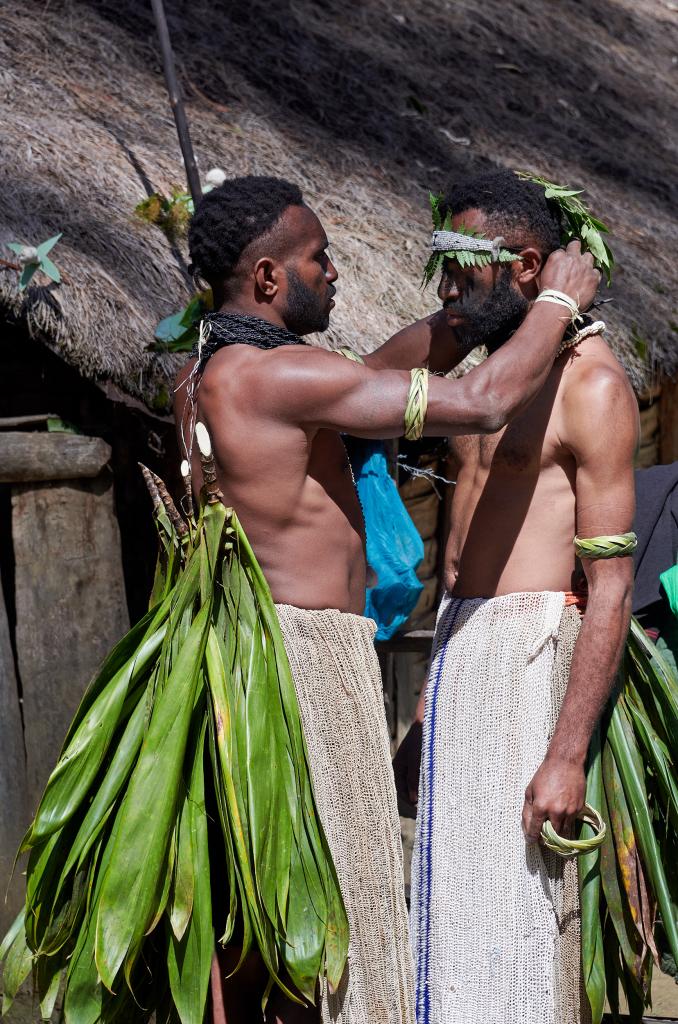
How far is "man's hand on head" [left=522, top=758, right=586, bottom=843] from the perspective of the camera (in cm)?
244

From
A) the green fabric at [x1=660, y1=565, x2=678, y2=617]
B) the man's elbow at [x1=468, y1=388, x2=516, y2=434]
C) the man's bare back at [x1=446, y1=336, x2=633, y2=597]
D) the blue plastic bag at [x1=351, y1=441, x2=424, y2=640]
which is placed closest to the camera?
the man's elbow at [x1=468, y1=388, x2=516, y2=434]

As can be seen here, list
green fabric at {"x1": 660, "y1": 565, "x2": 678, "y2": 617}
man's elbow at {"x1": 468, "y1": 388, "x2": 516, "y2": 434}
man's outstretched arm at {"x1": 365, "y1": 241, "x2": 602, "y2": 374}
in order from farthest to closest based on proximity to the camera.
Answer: green fabric at {"x1": 660, "y1": 565, "x2": 678, "y2": 617}
man's outstretched arm at {"x1": 365, "y1": 241, "x2": 602, "y2": 374}
man's elbow at {"x1": 468, "y1": 388, "x2": 516, "y2": 434}

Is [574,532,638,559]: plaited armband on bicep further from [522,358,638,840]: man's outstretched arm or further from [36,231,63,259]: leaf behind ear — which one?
[36,231,63,259]: leaf behind ear

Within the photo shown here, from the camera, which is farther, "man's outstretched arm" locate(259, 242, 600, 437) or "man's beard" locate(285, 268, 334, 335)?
"man's beard" locate(285, 268, 334, 335)

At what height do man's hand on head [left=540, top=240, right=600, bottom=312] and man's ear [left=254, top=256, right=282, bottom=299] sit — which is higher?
man's hand on head [left=540, top=240, right=600, bottom=312]

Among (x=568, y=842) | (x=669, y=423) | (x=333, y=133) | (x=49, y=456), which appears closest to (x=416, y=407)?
(x=568, y=842)

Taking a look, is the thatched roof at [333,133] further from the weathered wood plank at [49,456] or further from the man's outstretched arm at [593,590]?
the man's outstretched arm at [593,590]

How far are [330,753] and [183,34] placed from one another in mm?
4553

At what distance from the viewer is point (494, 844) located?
2551mm

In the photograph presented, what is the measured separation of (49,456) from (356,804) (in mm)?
1847

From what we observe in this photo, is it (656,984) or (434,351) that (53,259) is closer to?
(434,351)

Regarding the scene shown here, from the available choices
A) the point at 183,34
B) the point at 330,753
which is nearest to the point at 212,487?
the point at 330,753

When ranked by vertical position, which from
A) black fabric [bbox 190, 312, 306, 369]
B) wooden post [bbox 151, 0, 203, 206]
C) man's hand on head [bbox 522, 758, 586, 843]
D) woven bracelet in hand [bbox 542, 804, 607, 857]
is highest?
black fabric [bbox 190, 312, 306, 369]

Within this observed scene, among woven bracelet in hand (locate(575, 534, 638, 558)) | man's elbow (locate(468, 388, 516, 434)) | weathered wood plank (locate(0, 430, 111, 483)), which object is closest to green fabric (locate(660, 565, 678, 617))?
woven bracelet in hand (locate(575, 534, 638, 558))
